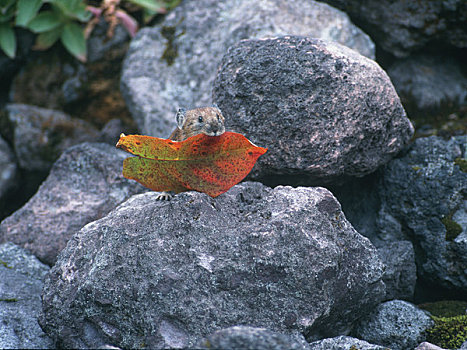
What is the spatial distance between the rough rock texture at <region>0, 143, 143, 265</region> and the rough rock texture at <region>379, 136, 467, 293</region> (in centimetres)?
307

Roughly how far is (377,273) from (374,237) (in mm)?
1314

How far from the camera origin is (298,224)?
11.9ft

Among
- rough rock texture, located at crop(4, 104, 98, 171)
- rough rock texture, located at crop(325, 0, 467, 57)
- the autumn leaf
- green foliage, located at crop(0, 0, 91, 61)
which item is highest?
rough rock texture, located at crop(325, 0, 467, 57)

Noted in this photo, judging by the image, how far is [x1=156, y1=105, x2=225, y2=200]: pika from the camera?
12.4ft

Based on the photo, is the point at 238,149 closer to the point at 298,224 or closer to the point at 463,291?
the point at 298,224

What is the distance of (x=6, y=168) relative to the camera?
7.12 m

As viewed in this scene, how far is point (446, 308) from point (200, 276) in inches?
110

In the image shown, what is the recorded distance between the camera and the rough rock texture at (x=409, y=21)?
20.9 ft

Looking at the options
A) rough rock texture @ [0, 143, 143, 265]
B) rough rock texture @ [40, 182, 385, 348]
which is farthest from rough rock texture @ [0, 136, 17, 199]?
rough rock texture @ [40, 182, 385, 348]

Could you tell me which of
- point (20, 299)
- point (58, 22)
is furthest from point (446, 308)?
point (58, 22)

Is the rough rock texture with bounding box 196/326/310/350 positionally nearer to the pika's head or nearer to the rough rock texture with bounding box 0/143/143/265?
the pika's head

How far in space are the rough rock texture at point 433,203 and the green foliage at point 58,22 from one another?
4815mm

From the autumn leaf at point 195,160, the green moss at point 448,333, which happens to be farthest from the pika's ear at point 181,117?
the green moss at point 448,333

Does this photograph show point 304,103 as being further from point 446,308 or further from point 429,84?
point 429,84
